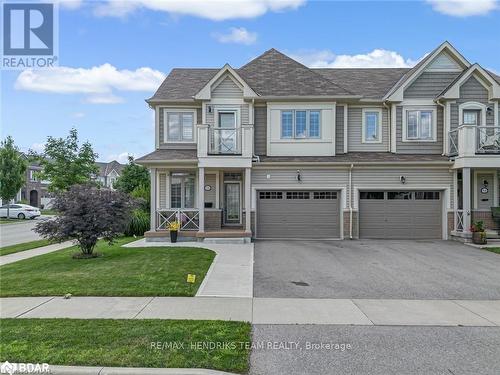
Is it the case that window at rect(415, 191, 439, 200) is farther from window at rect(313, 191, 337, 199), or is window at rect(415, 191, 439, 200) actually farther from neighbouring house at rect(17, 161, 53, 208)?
neighbouring house at rect(17, 161, 53, 208)

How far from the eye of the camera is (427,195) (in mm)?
16297

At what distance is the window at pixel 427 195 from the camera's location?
53.3ft

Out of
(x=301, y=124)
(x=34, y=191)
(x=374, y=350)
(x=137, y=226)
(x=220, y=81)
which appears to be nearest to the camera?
(x=374, y=350)

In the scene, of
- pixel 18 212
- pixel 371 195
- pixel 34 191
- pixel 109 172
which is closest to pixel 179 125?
pixel 371 195

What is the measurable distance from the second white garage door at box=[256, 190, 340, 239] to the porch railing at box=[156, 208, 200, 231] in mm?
2798

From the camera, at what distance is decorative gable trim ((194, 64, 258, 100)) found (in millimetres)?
16516

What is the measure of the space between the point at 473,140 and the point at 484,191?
312cm

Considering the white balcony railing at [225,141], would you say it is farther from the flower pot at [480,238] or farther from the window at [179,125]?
the flower pot at [480,238]

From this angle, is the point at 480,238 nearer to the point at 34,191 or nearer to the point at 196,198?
the point at 196,198

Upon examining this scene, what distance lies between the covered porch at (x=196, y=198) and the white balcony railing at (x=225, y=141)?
0.81 meters

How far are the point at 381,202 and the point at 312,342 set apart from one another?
40.1 feet

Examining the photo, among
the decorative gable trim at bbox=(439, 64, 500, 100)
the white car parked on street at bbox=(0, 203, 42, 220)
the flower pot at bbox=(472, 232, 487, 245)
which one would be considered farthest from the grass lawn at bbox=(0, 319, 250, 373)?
the white car parked on street at bbox=(0, 203, 42, 220)

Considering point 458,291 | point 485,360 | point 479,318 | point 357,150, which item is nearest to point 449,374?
point 485,360

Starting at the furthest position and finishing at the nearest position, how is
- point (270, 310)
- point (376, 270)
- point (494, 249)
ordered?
point (494, 249), point (376, 270), point (270, 310)
